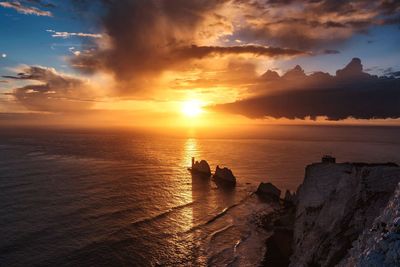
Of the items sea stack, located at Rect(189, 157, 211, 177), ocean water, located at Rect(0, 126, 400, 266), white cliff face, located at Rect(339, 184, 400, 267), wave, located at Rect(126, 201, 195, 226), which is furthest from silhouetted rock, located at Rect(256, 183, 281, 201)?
white cliff face, located at Rect(339, 184, 400, 267)

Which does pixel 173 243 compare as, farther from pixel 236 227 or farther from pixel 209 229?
pixel 236 227

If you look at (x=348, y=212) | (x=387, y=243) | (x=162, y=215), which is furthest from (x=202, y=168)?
(x=387, y=243)

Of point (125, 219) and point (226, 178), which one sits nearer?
point (125, 219)

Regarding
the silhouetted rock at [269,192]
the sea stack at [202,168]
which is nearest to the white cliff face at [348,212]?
the silhouetted rock at [269,192]

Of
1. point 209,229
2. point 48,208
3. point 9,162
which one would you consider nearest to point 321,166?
Answer: point 209,229

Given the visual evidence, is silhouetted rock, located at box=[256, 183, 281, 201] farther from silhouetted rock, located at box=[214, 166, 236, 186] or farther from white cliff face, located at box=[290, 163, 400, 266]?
white cliff face, located at box=[290, 163, 400, 266]

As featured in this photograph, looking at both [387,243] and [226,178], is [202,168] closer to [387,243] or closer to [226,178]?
[226,178]
